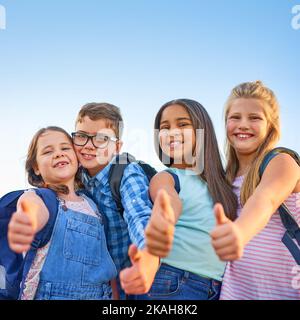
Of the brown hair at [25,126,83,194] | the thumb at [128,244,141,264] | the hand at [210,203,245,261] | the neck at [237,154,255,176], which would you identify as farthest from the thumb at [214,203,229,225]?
the brown hair at [25,126,83,194]

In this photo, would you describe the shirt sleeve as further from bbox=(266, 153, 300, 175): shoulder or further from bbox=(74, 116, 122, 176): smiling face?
bbox=(266, 153, 300, 175): shoulder

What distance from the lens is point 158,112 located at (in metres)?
1.43

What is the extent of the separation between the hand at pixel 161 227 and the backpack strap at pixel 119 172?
0.42 meters

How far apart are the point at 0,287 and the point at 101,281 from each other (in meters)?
0.30

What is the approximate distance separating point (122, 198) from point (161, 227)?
415 mm

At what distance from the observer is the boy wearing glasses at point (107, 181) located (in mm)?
1176

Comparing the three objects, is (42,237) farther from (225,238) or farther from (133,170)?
(225,238)

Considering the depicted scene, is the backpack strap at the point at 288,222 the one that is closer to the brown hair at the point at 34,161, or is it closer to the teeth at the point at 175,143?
the teeth at the point at 175,143

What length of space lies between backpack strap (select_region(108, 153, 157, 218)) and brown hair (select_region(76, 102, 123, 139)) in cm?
12

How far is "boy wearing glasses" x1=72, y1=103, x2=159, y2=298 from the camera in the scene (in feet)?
3.86

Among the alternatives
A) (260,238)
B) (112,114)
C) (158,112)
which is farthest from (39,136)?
(260,238)

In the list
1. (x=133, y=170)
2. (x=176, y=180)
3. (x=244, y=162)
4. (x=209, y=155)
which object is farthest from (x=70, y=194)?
(x=244, y=162)

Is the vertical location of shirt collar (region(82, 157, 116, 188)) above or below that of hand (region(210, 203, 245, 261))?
above

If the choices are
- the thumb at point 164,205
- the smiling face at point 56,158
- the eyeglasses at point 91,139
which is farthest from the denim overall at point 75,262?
the thumb at point 164,205
